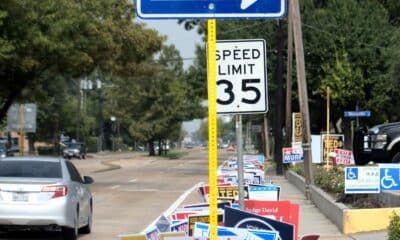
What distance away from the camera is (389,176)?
14.0 metres

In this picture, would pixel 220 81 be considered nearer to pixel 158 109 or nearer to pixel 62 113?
pixel 158 109

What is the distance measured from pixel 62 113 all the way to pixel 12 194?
8140cm

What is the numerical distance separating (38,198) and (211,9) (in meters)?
8.36

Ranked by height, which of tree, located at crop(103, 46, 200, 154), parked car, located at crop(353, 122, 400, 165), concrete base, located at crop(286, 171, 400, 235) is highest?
tree, located at crop(103, 46, 200, 154)

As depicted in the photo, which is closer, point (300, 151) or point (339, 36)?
point (300, 151)

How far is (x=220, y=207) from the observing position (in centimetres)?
1011

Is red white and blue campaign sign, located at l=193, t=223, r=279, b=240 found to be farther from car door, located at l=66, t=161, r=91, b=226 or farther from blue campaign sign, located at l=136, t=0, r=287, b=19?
car door, located at l=66, t=161, r=91, b=226

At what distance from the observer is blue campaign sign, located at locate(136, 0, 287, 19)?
5.30 meters

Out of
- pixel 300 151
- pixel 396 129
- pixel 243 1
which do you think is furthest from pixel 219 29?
pixel 243 1

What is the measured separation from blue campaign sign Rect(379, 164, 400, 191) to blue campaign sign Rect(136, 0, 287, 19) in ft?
29.6

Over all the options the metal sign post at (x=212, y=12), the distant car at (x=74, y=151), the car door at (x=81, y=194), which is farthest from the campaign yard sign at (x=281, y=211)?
the distant car at (x=74, y=151)

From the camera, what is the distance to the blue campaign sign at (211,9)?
5.30 meters

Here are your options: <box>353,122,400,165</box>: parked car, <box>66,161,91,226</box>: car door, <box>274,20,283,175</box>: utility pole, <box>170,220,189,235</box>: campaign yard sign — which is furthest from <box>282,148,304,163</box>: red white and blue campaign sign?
<box>170,220,189,235</box>: campaign yard sign

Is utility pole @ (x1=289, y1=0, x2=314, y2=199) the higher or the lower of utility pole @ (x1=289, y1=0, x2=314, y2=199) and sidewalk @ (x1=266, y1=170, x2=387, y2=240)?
the higher
